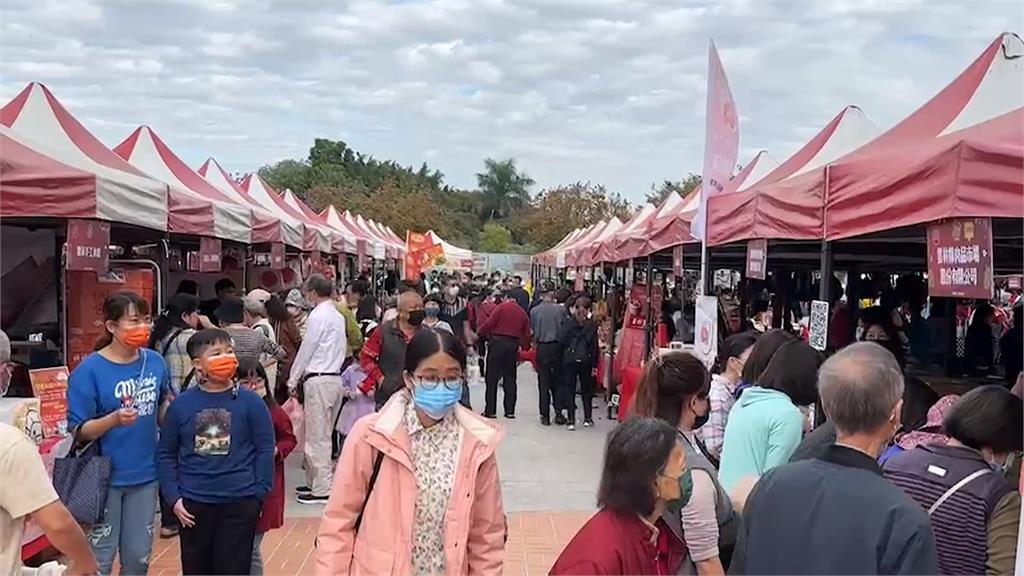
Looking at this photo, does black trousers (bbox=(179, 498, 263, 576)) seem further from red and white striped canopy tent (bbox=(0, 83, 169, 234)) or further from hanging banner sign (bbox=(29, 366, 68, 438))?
red and white striped canopy tent (bbox=(0, 83, 169, 234))

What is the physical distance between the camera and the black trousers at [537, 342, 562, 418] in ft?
33.7

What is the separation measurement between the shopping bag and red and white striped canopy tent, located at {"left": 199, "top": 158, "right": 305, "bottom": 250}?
17.2 feet

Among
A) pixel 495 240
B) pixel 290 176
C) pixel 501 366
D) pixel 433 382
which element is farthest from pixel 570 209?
pixel 433 382

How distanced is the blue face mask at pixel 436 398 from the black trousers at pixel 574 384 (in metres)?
7.47

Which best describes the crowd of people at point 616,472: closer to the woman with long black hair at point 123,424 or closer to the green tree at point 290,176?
the woman with long black hair at point 123,424

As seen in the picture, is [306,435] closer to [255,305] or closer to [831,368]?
[255,305]

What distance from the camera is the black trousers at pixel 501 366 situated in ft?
34.1

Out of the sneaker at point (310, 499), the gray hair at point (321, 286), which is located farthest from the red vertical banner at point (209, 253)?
the sneaker at point (310, 499)

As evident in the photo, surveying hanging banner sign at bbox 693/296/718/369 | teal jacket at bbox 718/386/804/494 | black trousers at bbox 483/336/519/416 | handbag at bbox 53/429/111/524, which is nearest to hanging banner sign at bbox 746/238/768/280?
hanging banner sign at bbox 693/296/718/369

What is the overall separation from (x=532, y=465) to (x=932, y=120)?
16.3 feet

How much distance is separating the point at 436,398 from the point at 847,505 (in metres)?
1.24

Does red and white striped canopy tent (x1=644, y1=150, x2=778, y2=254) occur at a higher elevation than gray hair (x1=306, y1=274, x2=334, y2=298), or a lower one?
higher

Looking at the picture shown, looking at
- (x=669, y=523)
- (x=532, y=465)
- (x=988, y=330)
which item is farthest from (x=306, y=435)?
(x=988, y=330)

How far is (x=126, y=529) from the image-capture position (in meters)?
3.96
